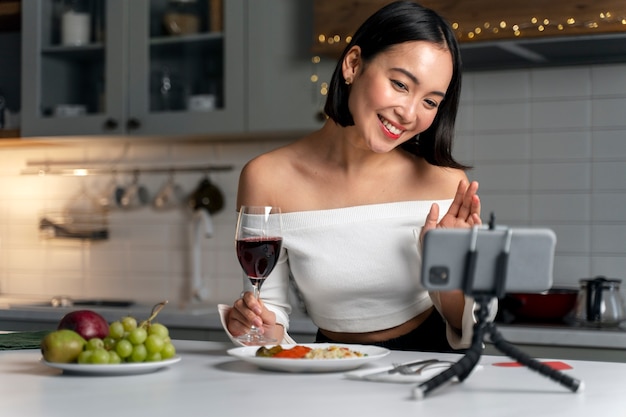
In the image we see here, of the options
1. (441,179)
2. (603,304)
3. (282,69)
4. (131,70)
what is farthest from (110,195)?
(441,179)

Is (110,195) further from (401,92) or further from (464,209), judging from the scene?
(464,209)

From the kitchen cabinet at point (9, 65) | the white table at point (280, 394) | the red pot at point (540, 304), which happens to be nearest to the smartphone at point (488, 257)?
the white table at point (280, 394)

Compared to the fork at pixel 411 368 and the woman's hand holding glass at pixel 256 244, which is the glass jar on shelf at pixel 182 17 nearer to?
the woman's hand holding glass at pixel 256 244

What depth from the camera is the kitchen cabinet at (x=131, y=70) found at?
3617 mm

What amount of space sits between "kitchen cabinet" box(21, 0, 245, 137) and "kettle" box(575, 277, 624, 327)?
1.41 m

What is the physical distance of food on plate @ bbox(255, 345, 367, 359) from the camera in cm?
141

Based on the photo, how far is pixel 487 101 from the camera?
138 inches

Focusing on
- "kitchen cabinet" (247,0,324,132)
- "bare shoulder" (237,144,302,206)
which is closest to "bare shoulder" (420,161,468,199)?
"bare shoulder" (237,144,302,206)

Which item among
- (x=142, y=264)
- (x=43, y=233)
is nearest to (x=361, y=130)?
(x=142, y=264)

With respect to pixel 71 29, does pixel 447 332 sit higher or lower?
lower

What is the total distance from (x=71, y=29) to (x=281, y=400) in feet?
10.2

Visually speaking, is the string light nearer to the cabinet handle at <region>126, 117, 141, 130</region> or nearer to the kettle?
the kettle

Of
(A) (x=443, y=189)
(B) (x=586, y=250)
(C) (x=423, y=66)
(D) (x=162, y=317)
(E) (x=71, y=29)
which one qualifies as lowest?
(D) (x=162, y=317)

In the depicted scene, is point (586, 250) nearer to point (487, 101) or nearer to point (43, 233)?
point (487, 101)
